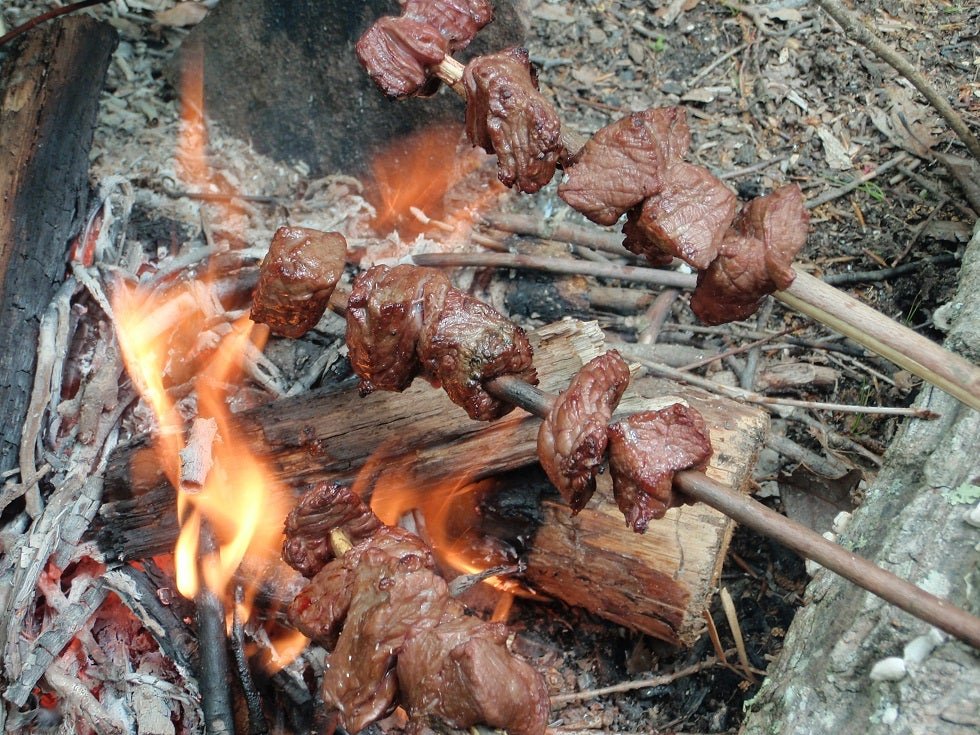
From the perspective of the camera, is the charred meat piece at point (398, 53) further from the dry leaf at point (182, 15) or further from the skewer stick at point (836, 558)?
the dry leaf at point (182, 15)

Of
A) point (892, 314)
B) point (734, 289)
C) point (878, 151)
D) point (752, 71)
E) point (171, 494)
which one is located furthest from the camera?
point (752, 71)

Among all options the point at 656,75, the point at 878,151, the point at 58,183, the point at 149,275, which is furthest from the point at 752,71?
the point at 58,183

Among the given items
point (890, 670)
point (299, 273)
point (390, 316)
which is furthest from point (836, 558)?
point (299, 273)

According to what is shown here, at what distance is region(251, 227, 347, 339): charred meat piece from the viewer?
10.3 feet

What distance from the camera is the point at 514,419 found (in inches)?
143

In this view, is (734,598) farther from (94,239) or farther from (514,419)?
(94,239)

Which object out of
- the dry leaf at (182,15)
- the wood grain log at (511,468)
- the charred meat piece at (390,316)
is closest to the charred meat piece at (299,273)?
the charred meat piece at (390,316)

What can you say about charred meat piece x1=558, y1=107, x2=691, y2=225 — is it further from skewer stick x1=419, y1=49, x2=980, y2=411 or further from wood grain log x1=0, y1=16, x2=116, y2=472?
wood grain log x1=0, y1=16, x2=116, y2=472

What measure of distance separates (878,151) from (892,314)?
1.19 meters

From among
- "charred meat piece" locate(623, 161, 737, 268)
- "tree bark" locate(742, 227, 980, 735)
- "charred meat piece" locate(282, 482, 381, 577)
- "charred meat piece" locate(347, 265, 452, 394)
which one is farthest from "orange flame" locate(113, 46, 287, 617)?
"tree bark" locate(742, 227, 980, 735)

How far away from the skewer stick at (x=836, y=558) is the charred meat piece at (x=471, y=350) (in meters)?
0.79

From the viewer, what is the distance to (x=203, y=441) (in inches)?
145

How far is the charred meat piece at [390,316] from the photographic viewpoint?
3.05m

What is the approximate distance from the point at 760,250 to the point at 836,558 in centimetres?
104
